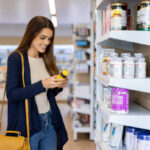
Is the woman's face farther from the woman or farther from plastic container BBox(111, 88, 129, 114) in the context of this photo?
plastic container BBox(111, 88, 129, 114)

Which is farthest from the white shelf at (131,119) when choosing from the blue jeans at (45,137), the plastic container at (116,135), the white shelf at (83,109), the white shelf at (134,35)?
the white shelf at (83,109)

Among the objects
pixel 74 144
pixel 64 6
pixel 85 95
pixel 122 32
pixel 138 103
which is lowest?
pixel 74 144

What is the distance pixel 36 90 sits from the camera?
5.75 ft

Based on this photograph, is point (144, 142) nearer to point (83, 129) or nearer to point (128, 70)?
point (128, 70)

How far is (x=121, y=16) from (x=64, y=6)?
6.18 m

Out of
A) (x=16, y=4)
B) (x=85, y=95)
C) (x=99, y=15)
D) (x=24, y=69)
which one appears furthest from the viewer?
(x=16, y=4)

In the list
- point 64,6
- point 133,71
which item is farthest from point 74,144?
point 64,6

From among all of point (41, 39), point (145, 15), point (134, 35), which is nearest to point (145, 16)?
point (145, 15)

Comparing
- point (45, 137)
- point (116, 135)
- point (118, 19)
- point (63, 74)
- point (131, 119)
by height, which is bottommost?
point (45, 137)

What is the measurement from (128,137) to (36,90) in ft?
2.51

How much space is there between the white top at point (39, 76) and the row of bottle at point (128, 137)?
1.79ft

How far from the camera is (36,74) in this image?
191 centimetres

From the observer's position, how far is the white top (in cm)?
187

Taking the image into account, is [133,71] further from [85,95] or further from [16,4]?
[16,4]
